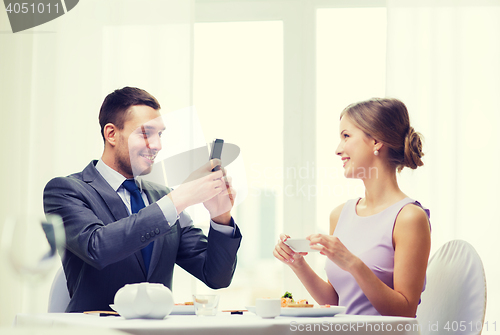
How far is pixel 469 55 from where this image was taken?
2.42 metres

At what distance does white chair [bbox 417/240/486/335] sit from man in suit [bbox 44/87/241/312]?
0.59m

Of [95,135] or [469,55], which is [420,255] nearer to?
[469,55]

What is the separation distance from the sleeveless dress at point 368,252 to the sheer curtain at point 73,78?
121 cm

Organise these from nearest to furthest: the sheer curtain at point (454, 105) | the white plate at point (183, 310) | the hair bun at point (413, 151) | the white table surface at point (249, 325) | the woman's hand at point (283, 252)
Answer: the white table surface at point (249, 325) < the white plate at point (183, 310) < the woman's hand at point (283, 252) < the hair bun at point (413, 151) < the sheer curtain at point (454, 105)

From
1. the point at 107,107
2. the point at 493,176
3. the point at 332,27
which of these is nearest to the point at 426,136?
the point at 493,176

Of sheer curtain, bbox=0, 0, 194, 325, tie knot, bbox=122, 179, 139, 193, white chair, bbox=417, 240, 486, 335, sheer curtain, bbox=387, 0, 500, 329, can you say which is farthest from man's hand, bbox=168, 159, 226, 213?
sheer curtain, bbox=387, 0, 500, 329

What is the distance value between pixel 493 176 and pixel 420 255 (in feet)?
4.20

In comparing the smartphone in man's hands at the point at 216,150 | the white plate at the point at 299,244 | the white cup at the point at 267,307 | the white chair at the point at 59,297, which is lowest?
the white chair at the point at 59,297

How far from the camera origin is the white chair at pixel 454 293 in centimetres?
121

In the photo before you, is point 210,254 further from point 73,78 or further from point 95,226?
point 73,78

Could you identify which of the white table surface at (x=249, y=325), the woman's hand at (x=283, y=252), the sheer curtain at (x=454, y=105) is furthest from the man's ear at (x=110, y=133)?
the sheer curtain at (x=454, y=105)

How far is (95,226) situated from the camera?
1322mm

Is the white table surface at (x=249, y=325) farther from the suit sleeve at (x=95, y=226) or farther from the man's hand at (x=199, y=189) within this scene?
the man's hand at (x=199, y=189)

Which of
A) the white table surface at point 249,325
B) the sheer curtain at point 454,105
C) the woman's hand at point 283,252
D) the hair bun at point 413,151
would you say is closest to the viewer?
the white table surface at point 249,325
